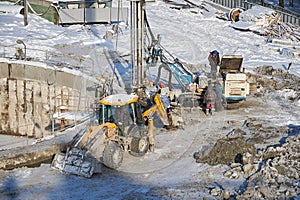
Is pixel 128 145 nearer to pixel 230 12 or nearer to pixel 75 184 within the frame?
pixel 75 184

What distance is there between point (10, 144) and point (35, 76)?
307cm

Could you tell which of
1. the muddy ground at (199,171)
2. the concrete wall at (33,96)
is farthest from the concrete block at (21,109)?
the muddy ground at (199,171)

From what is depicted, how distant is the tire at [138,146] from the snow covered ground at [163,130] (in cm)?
17

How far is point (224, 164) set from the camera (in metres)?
14.6

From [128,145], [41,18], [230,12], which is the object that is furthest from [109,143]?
[230,12]

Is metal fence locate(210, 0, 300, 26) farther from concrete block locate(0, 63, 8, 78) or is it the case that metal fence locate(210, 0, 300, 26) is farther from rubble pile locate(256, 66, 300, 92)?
concrete block locate(0, 63, 8, 78)

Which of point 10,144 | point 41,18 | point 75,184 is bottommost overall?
point 10,144

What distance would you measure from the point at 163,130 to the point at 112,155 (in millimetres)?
3808

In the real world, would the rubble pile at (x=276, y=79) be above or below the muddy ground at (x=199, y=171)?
above

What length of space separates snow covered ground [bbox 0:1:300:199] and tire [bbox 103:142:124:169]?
0.76 feet

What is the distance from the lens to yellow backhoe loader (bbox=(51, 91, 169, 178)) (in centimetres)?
1430

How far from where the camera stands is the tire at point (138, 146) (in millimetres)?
15258

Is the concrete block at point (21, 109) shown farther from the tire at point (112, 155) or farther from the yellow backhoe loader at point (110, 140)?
the tire at point (112, 155)

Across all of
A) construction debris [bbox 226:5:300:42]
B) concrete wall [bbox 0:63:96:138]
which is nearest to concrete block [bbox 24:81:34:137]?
concrete wall [bbox 0:63:96:138]
